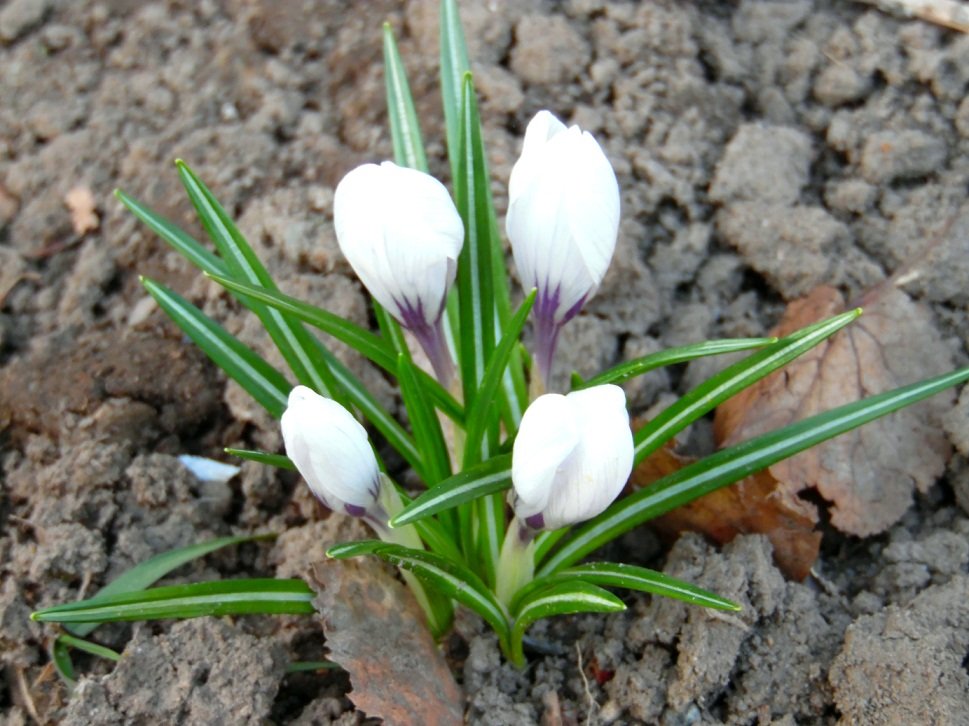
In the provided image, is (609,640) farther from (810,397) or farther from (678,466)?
(810,397)

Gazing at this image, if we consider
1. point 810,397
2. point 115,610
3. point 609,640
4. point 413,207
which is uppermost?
point 413,207

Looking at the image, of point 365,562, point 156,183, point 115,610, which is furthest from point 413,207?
point 156,183

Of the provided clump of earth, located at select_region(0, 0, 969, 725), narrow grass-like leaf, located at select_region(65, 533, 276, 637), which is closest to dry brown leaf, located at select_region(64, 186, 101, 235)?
clump of earth, located at select_region(0, 0, 969, 725)

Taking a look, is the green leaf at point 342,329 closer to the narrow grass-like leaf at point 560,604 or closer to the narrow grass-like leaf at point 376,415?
the narrow grass-like leaf at point 376,415

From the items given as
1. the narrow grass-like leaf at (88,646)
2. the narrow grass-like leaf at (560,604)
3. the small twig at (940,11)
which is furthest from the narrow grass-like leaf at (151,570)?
the small twig at (940,11)

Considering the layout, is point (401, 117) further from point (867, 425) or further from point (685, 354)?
point (867, 425)

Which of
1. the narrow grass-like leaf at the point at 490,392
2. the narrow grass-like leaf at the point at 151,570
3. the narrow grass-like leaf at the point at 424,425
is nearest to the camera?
the narrow grass-like leaf at the point at 490,392

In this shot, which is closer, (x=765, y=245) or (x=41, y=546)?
(x=41, y=546)
